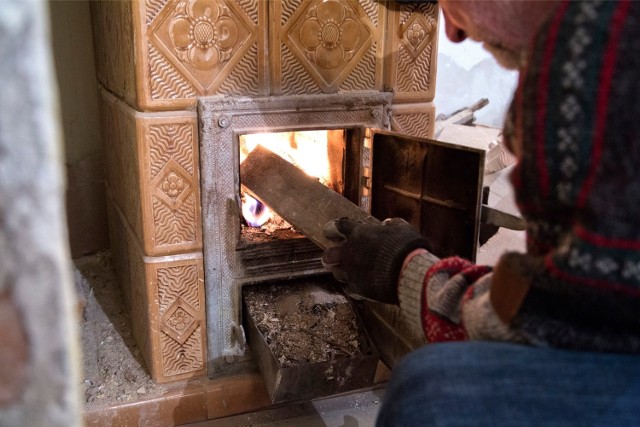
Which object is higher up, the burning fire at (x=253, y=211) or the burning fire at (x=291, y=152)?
the burning fire at (x=291, y=152)

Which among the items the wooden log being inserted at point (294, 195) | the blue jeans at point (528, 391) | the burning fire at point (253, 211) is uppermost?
→ the blue jeans at point (528, 391)

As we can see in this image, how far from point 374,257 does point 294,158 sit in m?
1.20

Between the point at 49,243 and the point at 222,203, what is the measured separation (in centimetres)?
158

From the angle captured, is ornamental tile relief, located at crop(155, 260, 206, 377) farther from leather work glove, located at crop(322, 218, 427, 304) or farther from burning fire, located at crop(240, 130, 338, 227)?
leather work glove, located at crop(322, 218, 427, 304)

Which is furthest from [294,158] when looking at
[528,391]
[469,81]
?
[469,81]

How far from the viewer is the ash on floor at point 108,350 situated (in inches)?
85.6

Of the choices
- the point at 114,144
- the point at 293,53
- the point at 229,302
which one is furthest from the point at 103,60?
the point at 229,302

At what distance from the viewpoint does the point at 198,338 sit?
2.20 meters

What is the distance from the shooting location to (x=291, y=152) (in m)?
2.55

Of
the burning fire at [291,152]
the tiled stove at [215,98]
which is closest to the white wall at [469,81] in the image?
the burning fire at [291,152]

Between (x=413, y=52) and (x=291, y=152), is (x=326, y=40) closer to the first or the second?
(x=413, y=52)

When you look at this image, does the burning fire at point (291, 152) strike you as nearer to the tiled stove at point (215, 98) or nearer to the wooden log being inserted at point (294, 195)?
the wooden log being inserted at point (294, 195)

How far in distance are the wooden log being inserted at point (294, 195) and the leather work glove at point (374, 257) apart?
202 mm

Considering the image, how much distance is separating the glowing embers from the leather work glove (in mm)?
762
